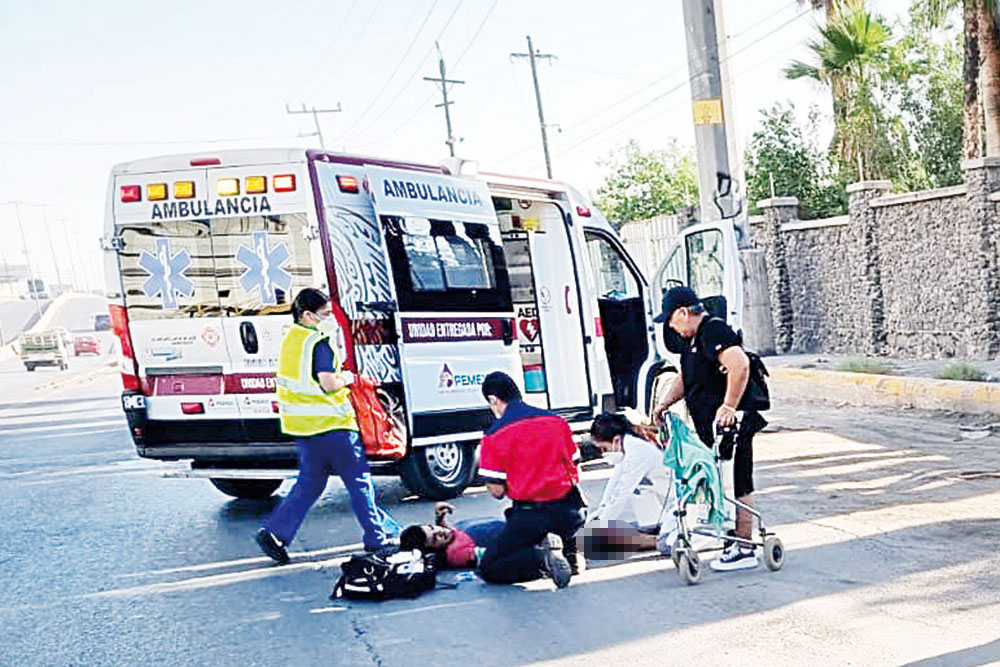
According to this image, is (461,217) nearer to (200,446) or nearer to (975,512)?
(200,446)

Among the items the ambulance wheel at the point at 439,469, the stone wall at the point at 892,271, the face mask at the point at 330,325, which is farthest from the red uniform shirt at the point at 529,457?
the stone wall at the point at 892,271

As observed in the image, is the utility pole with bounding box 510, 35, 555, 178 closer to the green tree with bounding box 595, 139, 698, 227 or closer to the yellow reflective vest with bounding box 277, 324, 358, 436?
the green tree with bounding box 595, 139, 698, 227

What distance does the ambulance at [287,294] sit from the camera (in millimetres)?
7977

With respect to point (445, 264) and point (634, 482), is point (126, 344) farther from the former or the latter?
point (634, 482)

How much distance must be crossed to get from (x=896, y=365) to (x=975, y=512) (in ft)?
26.0

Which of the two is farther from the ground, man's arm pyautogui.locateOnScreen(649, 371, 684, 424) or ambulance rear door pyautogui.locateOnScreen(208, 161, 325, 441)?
ambulance rear door pyautogui.locateOnScreen(208, 161, 325, 441)

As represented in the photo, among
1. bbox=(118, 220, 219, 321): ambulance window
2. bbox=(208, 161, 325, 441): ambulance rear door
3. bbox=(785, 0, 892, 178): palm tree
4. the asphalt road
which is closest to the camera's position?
the asphalt road

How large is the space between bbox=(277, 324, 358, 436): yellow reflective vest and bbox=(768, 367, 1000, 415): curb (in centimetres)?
697

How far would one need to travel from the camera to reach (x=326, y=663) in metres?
5.09

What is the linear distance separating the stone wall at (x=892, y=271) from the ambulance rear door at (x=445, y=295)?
25.3ft

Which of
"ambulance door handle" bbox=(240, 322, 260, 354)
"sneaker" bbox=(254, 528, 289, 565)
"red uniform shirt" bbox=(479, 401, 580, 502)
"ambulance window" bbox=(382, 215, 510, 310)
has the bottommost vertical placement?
"sneaker" bbox=(254, 528, 289, 565)

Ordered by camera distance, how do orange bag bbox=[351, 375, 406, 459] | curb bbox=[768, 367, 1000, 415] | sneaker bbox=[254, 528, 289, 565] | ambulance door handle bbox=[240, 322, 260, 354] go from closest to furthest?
sneaker bbox=[254, 528, 289, 565], orange bag bbox=[351, 375, 406, 459], ambulance door handle bbox=[240, 322, 260, 354], curb bbox=[768, 367, 1000, 415]

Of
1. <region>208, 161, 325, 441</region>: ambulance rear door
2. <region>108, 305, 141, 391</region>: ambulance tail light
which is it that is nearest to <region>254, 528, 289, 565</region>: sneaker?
<region>208, 161, 325, 441</region>: ambulance rear door

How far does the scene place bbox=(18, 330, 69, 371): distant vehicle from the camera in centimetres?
4588
